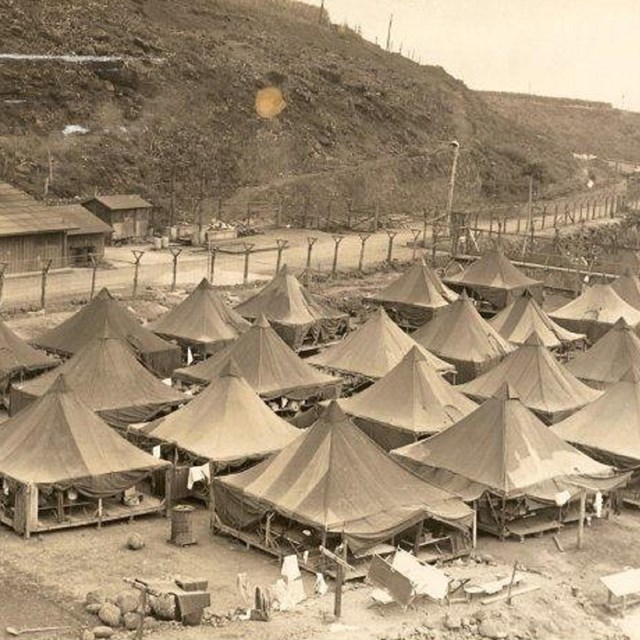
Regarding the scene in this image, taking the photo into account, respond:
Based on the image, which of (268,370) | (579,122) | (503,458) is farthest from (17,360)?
(579,122)

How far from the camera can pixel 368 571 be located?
21.7m

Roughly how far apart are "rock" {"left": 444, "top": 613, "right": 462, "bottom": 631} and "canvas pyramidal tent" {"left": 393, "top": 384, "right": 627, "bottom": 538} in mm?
4679

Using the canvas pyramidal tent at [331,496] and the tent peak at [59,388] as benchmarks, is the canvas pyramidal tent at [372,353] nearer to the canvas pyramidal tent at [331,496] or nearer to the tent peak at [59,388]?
the canvas pyramidal tent at [331,496]

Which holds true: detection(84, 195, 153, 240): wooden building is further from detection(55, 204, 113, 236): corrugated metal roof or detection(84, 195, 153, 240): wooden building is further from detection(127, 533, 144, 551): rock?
detection(127, 533, 144, 551): rock

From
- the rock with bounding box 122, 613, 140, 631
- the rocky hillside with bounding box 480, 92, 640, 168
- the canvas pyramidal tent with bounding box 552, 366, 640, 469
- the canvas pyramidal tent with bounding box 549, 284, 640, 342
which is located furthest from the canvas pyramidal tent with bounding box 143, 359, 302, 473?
the rocky hillside with bounding box 480, 92, 640, 168

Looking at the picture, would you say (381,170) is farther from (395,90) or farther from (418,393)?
(418,393)

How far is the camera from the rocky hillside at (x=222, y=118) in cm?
7675

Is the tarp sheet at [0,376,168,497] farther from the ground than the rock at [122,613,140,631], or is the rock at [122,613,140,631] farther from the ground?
the tarp sheet at [0,376,168,497]

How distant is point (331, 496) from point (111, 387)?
894cm

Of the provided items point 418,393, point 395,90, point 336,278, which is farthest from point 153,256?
point 395,90

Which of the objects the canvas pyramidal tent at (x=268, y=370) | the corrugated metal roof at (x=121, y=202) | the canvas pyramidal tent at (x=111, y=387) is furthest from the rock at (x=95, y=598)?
the corrugated metal roof at (x=121, y=202)

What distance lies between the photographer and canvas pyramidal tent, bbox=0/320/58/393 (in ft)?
108

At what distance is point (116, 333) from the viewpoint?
35781 mm

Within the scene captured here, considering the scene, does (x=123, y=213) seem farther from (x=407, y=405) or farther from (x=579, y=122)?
(x=579, y=122)
